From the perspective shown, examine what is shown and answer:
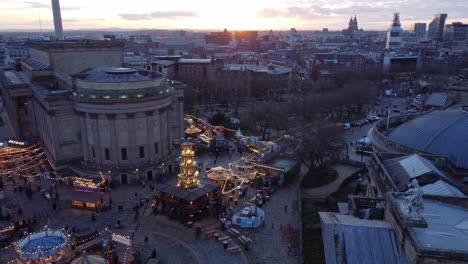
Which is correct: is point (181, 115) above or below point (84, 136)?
above

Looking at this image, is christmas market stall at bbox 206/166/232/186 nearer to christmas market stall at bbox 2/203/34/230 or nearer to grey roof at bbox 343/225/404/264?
christmas market stall at bbox 2/203/34/230

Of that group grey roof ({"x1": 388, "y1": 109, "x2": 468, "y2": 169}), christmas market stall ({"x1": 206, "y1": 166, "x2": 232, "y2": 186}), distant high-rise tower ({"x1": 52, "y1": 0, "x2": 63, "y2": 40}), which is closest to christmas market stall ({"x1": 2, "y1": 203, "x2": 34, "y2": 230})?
christmas market stall ({"x1": 206, "y1": 166, "x2": 232, "y2": 186})

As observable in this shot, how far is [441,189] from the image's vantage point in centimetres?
2941

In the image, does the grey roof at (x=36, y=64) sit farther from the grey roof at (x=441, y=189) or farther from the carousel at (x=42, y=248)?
the grey roof at (x=441, y=189)

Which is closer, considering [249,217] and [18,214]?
[249,217]

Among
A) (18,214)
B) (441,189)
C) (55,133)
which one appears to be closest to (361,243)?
(441,189)

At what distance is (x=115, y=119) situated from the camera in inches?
2147

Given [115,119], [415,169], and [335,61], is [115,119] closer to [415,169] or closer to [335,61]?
[415,169]

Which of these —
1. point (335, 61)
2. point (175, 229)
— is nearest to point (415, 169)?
point (175, 229)

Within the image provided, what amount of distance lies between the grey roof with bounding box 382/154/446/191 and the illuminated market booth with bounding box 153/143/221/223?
1928 cm

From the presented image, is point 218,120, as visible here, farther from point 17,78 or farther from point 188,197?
point 188,197

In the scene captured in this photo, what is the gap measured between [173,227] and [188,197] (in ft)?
12.1

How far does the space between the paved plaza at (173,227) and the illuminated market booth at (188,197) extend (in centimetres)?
106

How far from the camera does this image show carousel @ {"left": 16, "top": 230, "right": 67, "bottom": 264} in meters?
29.5
